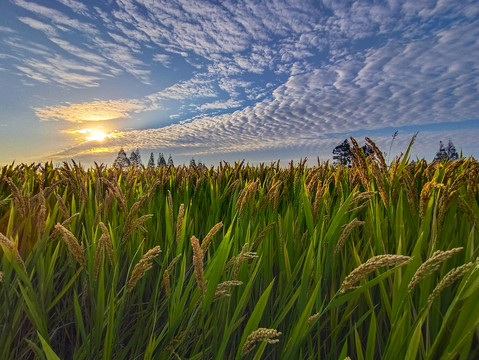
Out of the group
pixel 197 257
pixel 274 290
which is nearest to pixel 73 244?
pixel 197 257

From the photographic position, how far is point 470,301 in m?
0.88

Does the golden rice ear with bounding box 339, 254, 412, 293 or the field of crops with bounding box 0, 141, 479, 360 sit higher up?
the golden rice ear with bounding box 339, 254, 412, 293

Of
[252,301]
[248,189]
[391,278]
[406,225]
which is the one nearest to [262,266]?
[252,301]

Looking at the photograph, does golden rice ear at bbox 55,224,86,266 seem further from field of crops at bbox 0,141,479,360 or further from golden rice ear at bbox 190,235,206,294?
golden rice ear at bbox 190,235,206,294

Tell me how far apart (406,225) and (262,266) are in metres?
0.77

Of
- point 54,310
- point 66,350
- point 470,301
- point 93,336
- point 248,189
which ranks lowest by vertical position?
point 66,350

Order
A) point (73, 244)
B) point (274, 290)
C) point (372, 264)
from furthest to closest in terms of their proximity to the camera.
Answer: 1. point (274, 290)
2. point (73, 244)
3. point (372, 264)

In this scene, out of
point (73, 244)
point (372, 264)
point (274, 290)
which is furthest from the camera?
point (274, 290)

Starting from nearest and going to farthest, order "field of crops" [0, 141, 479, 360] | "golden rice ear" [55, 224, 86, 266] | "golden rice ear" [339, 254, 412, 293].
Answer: "golden rice ear" [339, 254, 412, 293]
"field of crops" [0, 141, 479, 360]
"golden rice ear" [55, 224, 86, 266]

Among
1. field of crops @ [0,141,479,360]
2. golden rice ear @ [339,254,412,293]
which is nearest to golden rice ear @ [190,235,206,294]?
field of crops @ [0,141,479,360]

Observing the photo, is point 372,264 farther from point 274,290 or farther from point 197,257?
point 274,290

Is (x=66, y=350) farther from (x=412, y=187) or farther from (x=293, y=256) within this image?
(x=412, y=187)

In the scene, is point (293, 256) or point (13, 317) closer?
point (13, 317)

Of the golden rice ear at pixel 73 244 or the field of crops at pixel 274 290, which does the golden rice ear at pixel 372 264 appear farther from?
the golden rice ear at pixel 73 244
